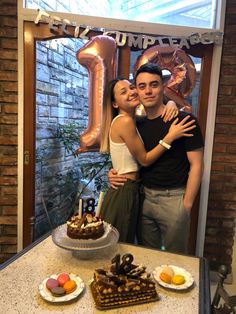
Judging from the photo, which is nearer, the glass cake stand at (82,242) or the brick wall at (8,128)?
the glass cake stand at (82,242)

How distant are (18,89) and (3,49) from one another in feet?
1.05

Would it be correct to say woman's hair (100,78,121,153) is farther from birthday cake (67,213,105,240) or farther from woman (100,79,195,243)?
birthday cake (67,213,105,240)

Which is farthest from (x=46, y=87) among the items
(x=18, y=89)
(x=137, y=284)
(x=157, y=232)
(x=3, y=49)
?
(x=137, y=284)

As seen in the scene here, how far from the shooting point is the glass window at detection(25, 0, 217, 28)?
230cm

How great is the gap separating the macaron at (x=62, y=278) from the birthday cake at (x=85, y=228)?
0.18 meters

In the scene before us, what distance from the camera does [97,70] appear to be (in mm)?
2064

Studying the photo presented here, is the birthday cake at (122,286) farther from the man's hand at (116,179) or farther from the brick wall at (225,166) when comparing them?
the brick wall at (225,166)

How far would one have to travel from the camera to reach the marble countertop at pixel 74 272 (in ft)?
3.05

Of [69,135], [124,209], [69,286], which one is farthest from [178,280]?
[69,135]

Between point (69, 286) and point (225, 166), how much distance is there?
1.77 metres

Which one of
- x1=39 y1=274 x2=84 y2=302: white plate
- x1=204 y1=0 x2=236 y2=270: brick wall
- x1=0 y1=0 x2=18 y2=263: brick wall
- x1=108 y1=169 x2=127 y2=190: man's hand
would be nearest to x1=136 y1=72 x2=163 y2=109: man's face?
x1=108 y1=169 x2=127 y2=190: man's hand

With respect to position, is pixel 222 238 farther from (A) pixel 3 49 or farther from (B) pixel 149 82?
(A) pixel 3 49

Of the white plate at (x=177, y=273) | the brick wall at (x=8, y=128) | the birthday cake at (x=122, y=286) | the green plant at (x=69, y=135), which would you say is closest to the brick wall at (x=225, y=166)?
the green plant at (x=69, y=135)

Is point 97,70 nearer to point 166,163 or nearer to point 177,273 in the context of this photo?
point 166,163
